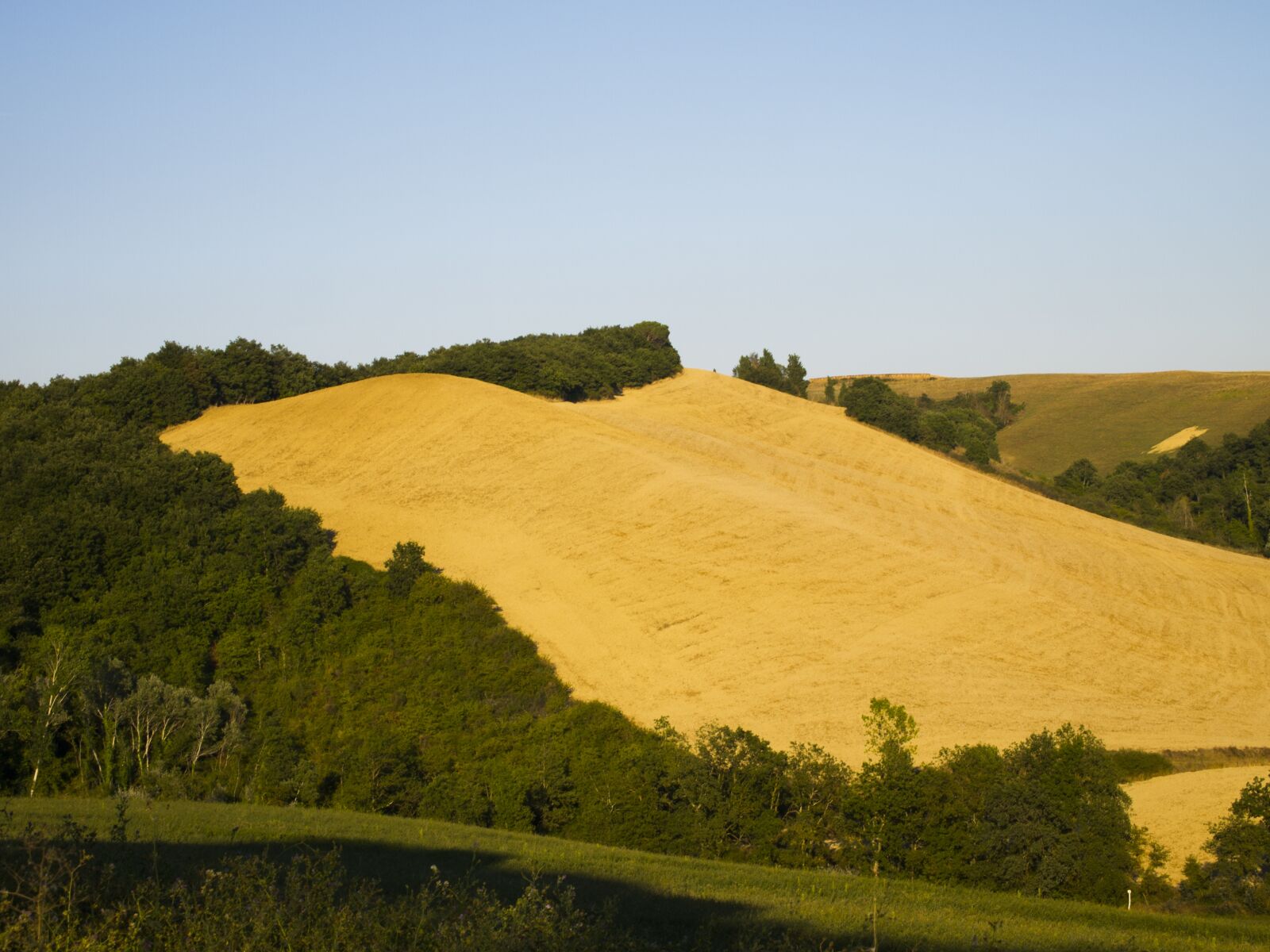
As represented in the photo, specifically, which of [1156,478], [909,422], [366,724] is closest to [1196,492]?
[1156,478]

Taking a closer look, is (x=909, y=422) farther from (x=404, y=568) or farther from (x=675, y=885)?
(x=675, y=885)

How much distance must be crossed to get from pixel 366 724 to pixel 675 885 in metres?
21.1

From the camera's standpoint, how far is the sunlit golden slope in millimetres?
35875

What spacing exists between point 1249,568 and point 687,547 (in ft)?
98.0

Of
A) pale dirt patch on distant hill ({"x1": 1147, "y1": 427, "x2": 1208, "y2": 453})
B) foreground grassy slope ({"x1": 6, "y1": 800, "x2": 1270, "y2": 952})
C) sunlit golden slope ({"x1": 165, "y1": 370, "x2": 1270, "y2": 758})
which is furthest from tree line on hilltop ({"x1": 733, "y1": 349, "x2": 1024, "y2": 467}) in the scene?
foreground grassy slope ({"x1": 6, "y1": 800, "x2": 1270, "y2": 952})

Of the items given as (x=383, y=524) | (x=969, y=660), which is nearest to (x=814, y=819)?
(x=969, y=660)

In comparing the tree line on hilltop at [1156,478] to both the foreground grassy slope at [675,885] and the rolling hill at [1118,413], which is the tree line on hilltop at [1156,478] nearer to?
the rolling hill at [1118,413]

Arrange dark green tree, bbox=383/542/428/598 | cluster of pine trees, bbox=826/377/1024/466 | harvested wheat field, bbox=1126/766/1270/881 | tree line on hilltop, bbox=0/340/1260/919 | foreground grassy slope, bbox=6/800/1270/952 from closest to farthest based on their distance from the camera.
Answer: foreground grassy slope, bbox=6/800/1270/952 < tree line on hilltop, bbox=0/340/1260/919 < harvested wheat field, bbox=1126/766/1270/881 < dark green tree, bbox=383/542/428/598 < cluster of pine trees, bbox=826/377/1024/466

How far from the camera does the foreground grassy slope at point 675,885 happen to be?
11.1 meters

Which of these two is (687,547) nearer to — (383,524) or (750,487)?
(750,487)

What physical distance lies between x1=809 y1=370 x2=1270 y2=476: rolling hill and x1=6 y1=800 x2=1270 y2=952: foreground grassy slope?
97611 millimetres

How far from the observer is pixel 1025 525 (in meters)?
57.1

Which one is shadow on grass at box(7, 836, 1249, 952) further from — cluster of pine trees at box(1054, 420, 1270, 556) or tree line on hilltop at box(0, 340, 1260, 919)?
cluster of pine trees at box(1054, 420, 1270, 556)

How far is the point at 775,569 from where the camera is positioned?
4506cm
